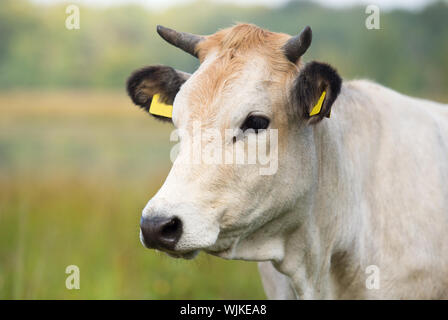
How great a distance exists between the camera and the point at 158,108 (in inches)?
159

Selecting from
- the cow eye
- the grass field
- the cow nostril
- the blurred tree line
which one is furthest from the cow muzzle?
the blurred tree line

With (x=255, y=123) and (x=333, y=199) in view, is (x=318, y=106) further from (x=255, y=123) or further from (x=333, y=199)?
(x=333, y=199)

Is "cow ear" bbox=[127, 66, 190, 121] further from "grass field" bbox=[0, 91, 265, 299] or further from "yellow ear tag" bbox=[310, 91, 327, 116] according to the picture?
"grass field" bbox=[0, 91, 265, 299]

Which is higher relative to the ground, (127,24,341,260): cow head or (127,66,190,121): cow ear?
(127,66,190,121): cow ear

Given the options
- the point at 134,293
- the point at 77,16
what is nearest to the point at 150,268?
the point at 134,293

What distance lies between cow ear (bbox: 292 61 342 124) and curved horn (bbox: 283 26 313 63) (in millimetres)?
183

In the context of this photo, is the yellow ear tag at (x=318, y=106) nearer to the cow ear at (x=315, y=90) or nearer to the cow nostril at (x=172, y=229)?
the cow ear at (x=315, y=90)

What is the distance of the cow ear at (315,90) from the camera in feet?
10.4

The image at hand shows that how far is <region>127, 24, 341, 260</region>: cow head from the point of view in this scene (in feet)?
9.57

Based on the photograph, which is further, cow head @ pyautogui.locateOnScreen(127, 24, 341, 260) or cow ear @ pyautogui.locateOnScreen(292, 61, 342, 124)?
cow ear @ pyautogui.locateOnScreen(292, 61, 342, 124)

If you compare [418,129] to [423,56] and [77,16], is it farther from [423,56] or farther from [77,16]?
[423,56]

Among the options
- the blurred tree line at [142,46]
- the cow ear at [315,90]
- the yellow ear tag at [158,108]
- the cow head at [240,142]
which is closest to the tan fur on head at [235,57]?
the cow head at [240,142]

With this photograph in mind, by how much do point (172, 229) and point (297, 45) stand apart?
142 cm

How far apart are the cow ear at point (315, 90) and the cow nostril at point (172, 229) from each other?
1.09 metres
